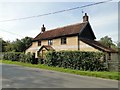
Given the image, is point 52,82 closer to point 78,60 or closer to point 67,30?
point 78,60

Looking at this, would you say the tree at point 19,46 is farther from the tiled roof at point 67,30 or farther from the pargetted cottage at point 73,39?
the tiled roof at point 67,30

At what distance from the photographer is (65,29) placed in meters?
40.2

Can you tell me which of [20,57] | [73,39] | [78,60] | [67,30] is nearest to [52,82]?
[78,60]

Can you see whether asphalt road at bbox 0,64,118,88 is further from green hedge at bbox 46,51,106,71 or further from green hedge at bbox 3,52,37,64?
green hedge at bbox 3,52,37,64

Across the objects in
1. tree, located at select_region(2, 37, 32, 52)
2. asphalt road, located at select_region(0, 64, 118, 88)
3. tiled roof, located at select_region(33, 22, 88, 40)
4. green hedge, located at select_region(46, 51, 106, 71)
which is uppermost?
tiled roof, located at select_region(33, 22, 88, 40)

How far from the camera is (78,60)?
2588 centimetres

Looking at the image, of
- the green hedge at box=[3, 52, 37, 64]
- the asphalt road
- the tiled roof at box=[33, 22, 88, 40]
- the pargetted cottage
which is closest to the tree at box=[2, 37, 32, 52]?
the green hedge at box=[3, 52, 37, 64]

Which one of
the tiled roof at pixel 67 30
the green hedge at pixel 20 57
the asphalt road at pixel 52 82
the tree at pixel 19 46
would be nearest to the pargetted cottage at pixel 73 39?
the tiled roof at pixel 67 30

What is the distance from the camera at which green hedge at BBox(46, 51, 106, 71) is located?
24234mm

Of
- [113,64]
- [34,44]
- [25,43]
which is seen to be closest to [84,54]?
[113,64]

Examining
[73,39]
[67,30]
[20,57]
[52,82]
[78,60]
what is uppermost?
[67,30]

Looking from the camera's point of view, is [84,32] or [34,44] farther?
[34,44]

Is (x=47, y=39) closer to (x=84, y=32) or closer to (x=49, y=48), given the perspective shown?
(x=49, y=48)

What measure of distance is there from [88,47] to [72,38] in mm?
4462
